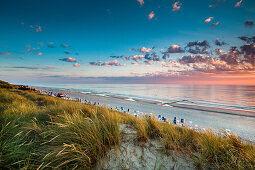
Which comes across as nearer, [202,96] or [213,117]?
[213,117]

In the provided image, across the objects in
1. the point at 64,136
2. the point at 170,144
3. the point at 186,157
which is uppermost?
the point at 64,136

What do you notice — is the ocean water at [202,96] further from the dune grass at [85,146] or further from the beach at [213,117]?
the dune grass at [85,146]

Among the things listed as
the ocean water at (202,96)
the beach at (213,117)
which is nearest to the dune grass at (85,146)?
the beach at (213,117)

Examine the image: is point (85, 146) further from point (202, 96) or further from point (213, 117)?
point (202, 96)

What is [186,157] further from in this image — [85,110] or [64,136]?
[85,110]

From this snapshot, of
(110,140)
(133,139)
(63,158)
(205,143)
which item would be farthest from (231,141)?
(63,158)

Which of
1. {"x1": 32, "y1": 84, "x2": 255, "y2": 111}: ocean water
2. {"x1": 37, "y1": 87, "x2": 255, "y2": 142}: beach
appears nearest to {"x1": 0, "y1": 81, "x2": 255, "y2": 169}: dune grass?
{"x1": 37, "y1": 87, "x2": 255, "y2": 142}: beach

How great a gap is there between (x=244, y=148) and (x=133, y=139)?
292 cm

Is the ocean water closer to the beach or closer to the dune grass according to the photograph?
the beach

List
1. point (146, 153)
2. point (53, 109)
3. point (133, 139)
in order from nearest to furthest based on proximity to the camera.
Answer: point (146, 153), point (133, 139), point (53, 109)

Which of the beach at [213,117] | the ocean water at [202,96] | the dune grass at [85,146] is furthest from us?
the ocean water at [202,96]

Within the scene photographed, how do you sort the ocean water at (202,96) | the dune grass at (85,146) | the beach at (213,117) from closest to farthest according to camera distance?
1. the dune grass at (85,146)
2. the beach at (213,117)
3. the ocean water at (202,96)

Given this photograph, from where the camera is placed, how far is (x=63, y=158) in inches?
98.3

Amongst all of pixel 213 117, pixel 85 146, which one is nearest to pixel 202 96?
pixel 213 117
